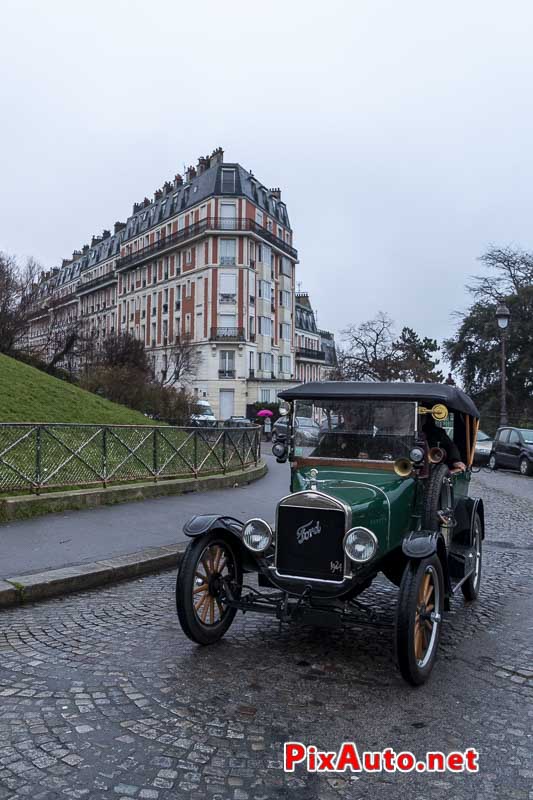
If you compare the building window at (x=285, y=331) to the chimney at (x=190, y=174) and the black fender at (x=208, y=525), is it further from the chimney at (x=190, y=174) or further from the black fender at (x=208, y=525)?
the black fender at (x=208, y=525)

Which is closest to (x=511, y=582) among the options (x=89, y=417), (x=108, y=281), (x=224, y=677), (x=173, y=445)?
(x=224, y=677)

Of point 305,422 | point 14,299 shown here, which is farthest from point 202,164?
point 305,422

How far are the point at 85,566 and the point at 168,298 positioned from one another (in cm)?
6298

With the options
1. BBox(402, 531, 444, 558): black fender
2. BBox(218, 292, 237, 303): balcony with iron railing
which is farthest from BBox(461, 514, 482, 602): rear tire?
BBox(218, 292, 237, 303): balcony with iron railing

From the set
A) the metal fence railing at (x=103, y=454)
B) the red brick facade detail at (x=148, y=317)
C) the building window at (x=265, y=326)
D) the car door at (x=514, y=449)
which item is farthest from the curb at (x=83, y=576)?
the red brick facade detail at (x=148, y=317)

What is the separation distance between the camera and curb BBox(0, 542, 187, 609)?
621 centimetres

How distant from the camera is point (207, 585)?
4.96 metres

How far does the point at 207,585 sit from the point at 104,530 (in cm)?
453

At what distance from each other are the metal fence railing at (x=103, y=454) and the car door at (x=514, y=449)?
39.0ft

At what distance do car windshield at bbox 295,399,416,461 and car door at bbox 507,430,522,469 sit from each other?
18.8 metres

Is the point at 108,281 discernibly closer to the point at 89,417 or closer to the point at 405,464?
the point at 89,417

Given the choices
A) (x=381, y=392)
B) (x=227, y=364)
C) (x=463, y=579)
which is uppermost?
(x=227, y=364)

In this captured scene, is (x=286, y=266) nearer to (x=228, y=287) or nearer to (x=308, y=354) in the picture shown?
(x=228, y=287)

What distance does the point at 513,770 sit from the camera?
330 cm
